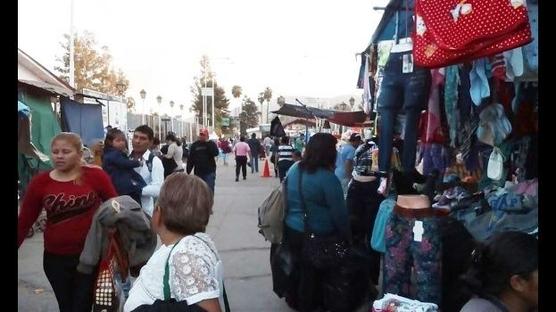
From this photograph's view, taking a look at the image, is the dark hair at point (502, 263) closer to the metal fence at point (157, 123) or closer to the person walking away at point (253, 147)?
the person walking away at point (253, 147)

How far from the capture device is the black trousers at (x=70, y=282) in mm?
3957

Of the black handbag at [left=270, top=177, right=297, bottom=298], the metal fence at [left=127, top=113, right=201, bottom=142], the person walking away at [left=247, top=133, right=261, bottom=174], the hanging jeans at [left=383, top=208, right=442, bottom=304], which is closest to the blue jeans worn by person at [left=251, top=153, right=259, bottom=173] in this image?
the person walking away at [left=247, top=133, right=261, bottom=174]

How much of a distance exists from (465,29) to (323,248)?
2.46 m

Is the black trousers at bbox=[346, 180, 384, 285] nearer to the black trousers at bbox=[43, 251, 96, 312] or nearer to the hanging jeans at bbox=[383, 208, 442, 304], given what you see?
the hanging jeans at bbox=[383, 208, 442, 304]

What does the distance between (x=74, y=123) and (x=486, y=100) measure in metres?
9.73

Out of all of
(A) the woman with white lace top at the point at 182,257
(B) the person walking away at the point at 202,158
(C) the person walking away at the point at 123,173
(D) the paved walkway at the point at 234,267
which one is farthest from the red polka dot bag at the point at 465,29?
(B) the person walking away at the point at 202,158

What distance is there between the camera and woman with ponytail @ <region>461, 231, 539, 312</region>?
2199mm

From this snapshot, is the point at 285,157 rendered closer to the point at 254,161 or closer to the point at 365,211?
the point at 365,211

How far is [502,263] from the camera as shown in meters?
2.23

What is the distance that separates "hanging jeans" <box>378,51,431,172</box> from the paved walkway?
2.10 m
